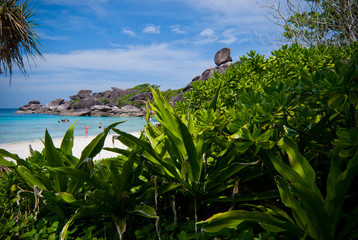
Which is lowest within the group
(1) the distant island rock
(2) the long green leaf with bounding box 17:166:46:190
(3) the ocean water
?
(3) the ocean water

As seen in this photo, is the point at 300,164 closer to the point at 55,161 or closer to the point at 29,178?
the point at 55,161

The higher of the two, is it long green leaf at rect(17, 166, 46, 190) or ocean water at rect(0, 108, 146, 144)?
long green leaf at rect(17, 166, 46, 190)

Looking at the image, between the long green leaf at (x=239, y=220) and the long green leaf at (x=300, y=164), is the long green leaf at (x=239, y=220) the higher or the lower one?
the lower one

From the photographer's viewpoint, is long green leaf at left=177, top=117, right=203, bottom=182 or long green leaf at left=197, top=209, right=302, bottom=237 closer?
long green leaf at left=197, top=209, right=302, bottom=237

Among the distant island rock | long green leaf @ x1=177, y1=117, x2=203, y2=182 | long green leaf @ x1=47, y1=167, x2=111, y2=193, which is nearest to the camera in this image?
long green leaf @ x1=47, y1=167, x2=111, y2=193

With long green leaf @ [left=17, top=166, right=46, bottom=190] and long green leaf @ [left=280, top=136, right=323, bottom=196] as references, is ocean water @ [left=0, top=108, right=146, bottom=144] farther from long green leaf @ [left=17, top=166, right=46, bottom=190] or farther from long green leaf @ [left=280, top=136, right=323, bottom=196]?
long green leaf @ [left=280, top=136, right=323, bottom=196]

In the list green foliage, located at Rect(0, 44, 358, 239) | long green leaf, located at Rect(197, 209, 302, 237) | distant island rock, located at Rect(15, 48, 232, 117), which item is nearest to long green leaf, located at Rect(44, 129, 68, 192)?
green foliage, located at Rect(0, 44, 358, 239)

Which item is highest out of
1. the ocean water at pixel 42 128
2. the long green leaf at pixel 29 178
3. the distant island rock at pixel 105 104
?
the distant island rock at pixel 105 104

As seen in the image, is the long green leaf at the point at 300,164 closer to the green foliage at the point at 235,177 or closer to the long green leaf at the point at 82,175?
the green foliage at the point at 235,177

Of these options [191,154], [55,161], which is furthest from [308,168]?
[55,161]

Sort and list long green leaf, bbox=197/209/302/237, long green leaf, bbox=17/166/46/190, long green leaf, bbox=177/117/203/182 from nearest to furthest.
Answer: long green leaf, bbox=197/209/302/237 → long green leaf, bbox=177/117/203/182 → long green leaf, bbox=17/166/46/190

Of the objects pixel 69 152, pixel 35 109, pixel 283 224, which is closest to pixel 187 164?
pixel 283 224

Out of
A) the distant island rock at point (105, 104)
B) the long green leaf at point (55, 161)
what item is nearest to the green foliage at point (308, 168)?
the long green leaf at point (55, 161)

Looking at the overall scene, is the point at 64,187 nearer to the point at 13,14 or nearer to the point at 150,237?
the point at 150,237
